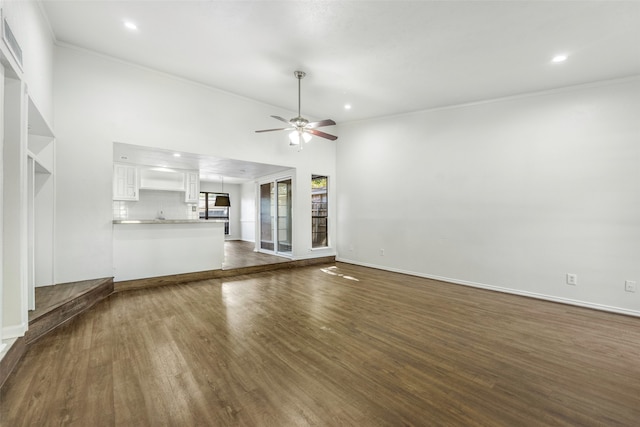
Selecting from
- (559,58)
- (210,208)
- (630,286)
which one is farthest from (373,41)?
(210,208)

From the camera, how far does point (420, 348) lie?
2436 mm

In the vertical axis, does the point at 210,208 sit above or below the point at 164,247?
above

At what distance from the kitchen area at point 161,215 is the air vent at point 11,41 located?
6.73 ft

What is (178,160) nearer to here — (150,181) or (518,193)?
(150,181)

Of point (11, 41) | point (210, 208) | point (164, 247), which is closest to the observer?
point (11, 41)

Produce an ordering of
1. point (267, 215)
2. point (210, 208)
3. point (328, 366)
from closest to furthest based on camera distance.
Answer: point (328, 366) → point (267, 215) → point (210, 208)

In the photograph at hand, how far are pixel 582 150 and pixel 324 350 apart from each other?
15.1 ft

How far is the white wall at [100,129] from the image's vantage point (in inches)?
143

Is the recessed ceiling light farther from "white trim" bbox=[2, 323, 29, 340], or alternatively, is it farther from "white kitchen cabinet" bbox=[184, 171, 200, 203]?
"white kitchen cabinet" bbox=[184, 171, 200, 203]

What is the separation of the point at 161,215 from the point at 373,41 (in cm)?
565

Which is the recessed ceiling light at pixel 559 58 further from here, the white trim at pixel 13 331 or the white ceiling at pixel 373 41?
the white trim at pixel 13 331

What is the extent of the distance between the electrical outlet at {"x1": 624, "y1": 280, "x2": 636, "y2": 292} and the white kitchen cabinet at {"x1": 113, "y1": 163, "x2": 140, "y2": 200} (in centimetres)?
823

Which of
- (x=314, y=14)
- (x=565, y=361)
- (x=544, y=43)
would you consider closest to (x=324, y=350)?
(x=565, y=361)

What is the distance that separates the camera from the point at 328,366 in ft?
6.97
